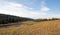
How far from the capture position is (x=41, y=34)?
12.6 meters

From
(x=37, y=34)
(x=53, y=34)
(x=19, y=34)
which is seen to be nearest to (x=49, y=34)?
(x=53, y=34)

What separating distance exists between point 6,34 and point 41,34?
3589 millimetres

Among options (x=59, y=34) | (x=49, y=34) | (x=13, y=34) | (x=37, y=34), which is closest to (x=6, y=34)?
(x=13, y=34)

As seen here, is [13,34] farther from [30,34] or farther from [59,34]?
[59,34]

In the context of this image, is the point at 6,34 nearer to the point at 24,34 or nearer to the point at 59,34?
the point at 24,34

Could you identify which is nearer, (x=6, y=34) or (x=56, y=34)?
(x=56, y=34)

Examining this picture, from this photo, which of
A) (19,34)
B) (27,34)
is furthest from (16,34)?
(27,34)

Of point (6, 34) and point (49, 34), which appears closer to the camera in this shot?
point (49, 34)

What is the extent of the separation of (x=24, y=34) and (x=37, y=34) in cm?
124

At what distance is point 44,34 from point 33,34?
1.05m

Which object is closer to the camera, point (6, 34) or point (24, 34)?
point (24, 34)

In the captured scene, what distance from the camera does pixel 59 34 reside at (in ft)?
41.4

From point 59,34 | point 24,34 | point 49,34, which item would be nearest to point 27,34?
point 24,34

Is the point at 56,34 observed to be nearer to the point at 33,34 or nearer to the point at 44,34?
the point at 44,34
